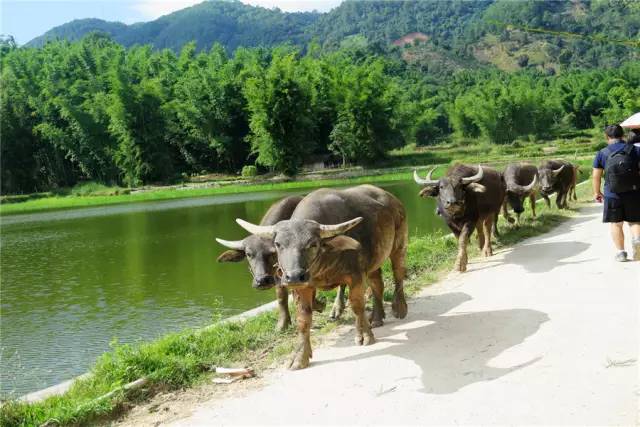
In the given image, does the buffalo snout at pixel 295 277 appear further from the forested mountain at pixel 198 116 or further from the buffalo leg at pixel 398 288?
the forested mountain at pixel 198 116

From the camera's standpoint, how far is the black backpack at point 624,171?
7.24 metres

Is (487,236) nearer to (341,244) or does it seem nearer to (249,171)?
(341,244)

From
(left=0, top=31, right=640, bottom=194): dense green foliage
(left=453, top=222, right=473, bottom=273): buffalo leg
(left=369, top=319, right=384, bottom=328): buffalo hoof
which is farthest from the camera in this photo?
(left=0, top=31, right=640, bottom=194): dense green foliage

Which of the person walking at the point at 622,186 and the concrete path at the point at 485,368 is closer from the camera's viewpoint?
the concrete path at the point at 485,368

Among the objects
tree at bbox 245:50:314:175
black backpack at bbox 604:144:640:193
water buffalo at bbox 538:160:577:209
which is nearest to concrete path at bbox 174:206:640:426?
black backpack at bbox 604:144:640:193

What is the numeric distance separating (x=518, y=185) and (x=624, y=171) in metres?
5.26

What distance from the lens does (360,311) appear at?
5.61 metres

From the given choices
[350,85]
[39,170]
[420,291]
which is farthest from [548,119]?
[420,291]

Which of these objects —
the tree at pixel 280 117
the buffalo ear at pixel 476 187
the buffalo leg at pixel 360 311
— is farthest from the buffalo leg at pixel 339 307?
the tree at pixel 280 117

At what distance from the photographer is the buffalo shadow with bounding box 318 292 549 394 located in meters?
4.52

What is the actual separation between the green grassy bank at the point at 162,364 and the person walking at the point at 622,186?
284cm

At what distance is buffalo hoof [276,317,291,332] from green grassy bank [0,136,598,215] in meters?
28.7

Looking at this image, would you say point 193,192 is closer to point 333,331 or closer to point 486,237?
point 486,237

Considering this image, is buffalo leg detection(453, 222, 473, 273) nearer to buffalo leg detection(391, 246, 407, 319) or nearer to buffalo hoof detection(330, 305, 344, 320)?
buffalo leg detection(391, 246, 407, 319)
